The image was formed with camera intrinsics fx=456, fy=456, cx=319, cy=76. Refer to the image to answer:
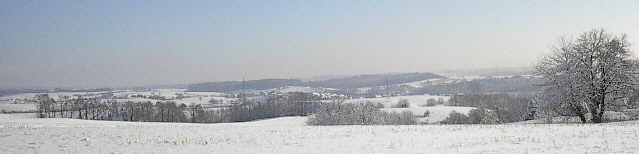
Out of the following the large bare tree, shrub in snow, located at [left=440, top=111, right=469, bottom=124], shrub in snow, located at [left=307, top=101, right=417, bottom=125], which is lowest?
shrub in snow, located at [left=440, top=111, right=469, bottom=124]

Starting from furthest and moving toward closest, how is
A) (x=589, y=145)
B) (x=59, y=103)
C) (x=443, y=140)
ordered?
(x=59, y=103)
(x=443, y=140)
(x=589, y=145)

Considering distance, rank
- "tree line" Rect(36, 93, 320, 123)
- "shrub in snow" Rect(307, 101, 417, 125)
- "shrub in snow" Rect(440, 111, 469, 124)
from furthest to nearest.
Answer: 1. "tree line" Rect(36, 93, 320, 123)
2. "shrub in snow" Rect(440, 111, 469, 124)
3. "shrub in snow" Rect(307, 101, 417, 125)

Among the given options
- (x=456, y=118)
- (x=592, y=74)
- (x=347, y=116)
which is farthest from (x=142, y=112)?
(x=592, y=74)

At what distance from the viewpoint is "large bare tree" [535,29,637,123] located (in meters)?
31.6

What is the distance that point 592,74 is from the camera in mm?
32188

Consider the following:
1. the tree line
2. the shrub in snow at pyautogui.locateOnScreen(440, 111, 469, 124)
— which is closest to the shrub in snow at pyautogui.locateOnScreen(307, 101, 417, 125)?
the shrub in snow at pyautogui.locateOnScreen(440, 111, 469, 124)

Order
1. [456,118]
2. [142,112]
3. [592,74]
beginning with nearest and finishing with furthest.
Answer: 1. [592,74]
2. [456,118]
3. [142,112]

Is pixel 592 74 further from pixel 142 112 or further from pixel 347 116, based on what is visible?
pixel 142 112

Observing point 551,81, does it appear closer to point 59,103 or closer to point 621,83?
point 621,83

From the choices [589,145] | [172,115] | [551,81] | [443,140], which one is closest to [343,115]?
[551,81]

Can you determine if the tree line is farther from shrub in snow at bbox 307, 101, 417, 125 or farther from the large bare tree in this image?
the large bare tree

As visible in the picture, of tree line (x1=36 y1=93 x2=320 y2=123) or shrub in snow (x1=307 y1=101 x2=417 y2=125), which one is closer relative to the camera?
shrub in snow (x1=307 y1=101 x2=417 y2=125)

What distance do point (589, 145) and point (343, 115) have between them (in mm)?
63260

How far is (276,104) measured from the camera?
178 m
